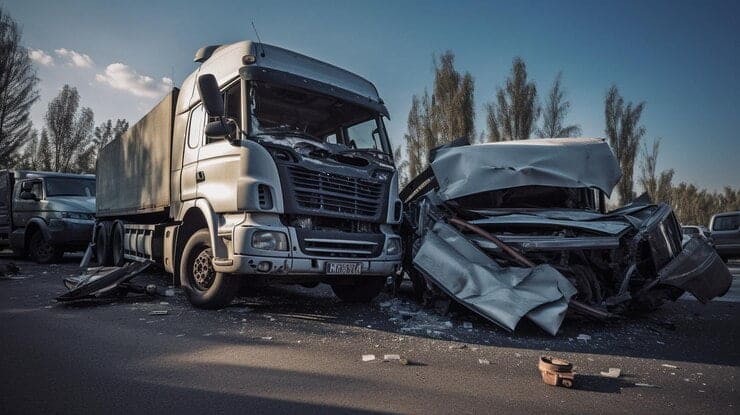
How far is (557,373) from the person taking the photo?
286 centimetres

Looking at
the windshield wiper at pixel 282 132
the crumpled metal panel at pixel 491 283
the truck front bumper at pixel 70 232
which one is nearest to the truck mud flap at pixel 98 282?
the windshield wiper at pixel 282 132

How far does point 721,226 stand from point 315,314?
15.7m

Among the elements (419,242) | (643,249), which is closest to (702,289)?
(643,249)

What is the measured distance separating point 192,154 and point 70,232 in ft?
22.1

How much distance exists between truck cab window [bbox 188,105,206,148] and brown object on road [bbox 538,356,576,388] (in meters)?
4.34

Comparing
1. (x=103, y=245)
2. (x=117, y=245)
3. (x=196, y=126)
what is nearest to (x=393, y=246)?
(x=196, y=126)

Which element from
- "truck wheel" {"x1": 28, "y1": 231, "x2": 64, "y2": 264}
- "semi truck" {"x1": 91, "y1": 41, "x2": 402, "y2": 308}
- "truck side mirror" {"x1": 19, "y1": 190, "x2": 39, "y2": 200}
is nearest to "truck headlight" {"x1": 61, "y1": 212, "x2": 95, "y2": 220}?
"truck wheel" {"x1": 28, "y1": 231, "x2": 64, "y2": 264}

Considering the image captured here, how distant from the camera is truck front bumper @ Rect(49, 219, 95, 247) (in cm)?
1005

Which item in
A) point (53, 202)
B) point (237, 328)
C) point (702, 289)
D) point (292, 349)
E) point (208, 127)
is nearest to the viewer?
point (292, 349)

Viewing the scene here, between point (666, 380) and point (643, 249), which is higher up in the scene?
point (643, 249)

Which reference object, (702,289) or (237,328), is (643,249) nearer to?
(702,289)

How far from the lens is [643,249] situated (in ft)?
16.9

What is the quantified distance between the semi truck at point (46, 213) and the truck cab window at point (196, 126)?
6.56 meters

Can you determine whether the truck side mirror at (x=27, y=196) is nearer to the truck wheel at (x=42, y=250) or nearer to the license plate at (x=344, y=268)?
the truck wheel at (x=42, y=250)
